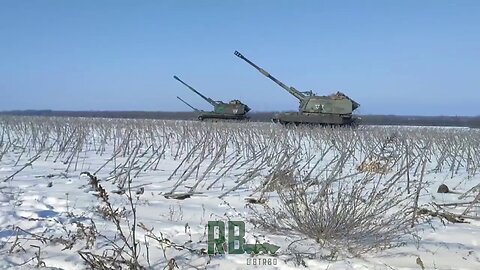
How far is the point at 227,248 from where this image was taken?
134 inches

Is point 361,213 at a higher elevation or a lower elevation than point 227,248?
higher

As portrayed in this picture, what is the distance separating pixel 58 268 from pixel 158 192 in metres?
2.44

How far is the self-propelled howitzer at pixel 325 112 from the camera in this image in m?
Answer: 22.5

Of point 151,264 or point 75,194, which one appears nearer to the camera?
point 151,264

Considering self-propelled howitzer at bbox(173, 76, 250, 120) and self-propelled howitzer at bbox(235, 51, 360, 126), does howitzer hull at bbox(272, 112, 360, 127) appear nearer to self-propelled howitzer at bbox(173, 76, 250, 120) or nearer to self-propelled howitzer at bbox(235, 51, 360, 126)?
self-propelled howitzer at bbox(235, 51, 360, 126)

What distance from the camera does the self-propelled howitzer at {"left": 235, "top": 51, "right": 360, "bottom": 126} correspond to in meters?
22.5

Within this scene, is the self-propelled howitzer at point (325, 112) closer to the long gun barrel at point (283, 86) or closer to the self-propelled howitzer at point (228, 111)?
the long gun barrel at point (283, 86)

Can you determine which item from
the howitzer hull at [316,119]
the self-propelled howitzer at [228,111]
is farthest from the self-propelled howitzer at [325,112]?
the self-propelled howitzer at [228,111]

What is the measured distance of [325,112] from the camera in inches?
901

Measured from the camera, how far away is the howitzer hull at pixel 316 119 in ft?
73.4

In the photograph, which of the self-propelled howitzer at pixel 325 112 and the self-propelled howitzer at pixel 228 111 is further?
the self-propelled howitzer at pixel 228 111

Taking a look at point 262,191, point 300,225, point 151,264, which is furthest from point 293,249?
point 262,191

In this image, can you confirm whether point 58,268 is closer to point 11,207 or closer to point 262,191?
point 11,207

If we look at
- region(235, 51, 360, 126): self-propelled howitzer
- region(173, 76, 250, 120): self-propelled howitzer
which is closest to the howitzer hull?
region(235, 51, 360, 126): self-propelled howitzer
